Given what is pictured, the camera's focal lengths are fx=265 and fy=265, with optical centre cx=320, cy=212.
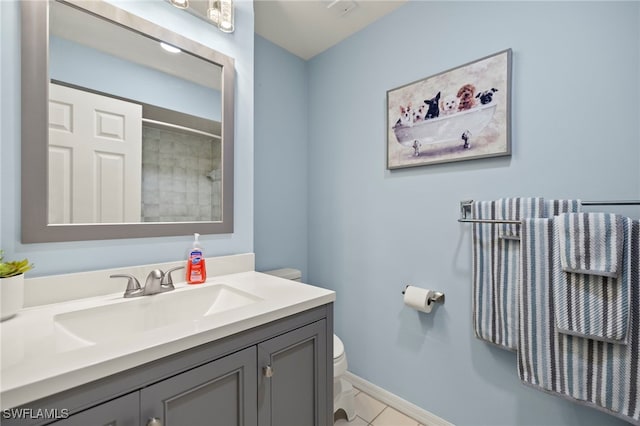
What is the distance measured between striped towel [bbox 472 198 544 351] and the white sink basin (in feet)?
3.42

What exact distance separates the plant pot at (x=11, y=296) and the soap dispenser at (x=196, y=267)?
48 centimetres

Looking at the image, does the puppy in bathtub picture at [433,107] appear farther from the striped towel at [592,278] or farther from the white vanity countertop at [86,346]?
the white vanity countertop at [86,346]

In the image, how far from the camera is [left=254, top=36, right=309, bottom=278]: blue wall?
1.88 meters

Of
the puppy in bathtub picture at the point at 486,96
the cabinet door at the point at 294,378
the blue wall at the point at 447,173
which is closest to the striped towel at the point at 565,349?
the blue wall at the point at 447,173

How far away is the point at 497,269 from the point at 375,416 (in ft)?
3.73

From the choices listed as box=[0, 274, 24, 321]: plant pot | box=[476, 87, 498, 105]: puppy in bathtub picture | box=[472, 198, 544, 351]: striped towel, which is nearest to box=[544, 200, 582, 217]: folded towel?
box=[472, 198, 544, 351]: striped towel

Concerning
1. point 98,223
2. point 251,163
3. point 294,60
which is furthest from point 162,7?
point 294,60

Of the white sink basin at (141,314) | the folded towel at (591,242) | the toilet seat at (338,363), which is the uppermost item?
the folded towel at (591,242)

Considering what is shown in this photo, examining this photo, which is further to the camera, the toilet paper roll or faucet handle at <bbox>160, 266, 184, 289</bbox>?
the toilet paper roll

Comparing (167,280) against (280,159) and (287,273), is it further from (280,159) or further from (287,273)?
(280,159)

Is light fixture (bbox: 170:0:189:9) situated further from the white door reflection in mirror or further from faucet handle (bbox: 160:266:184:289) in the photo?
faucet handle (bbox: 160:266:184:289)

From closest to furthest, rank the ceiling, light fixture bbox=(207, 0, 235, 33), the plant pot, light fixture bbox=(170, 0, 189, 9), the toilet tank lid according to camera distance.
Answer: the plant pot < light fixture bbox=(170, 0, 189, 9) < light fixture bbox=(207, 0, 235, 33) < the ceiling < the toilet tank lid

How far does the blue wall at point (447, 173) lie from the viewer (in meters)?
1.05

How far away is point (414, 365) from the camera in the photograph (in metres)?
1.57
